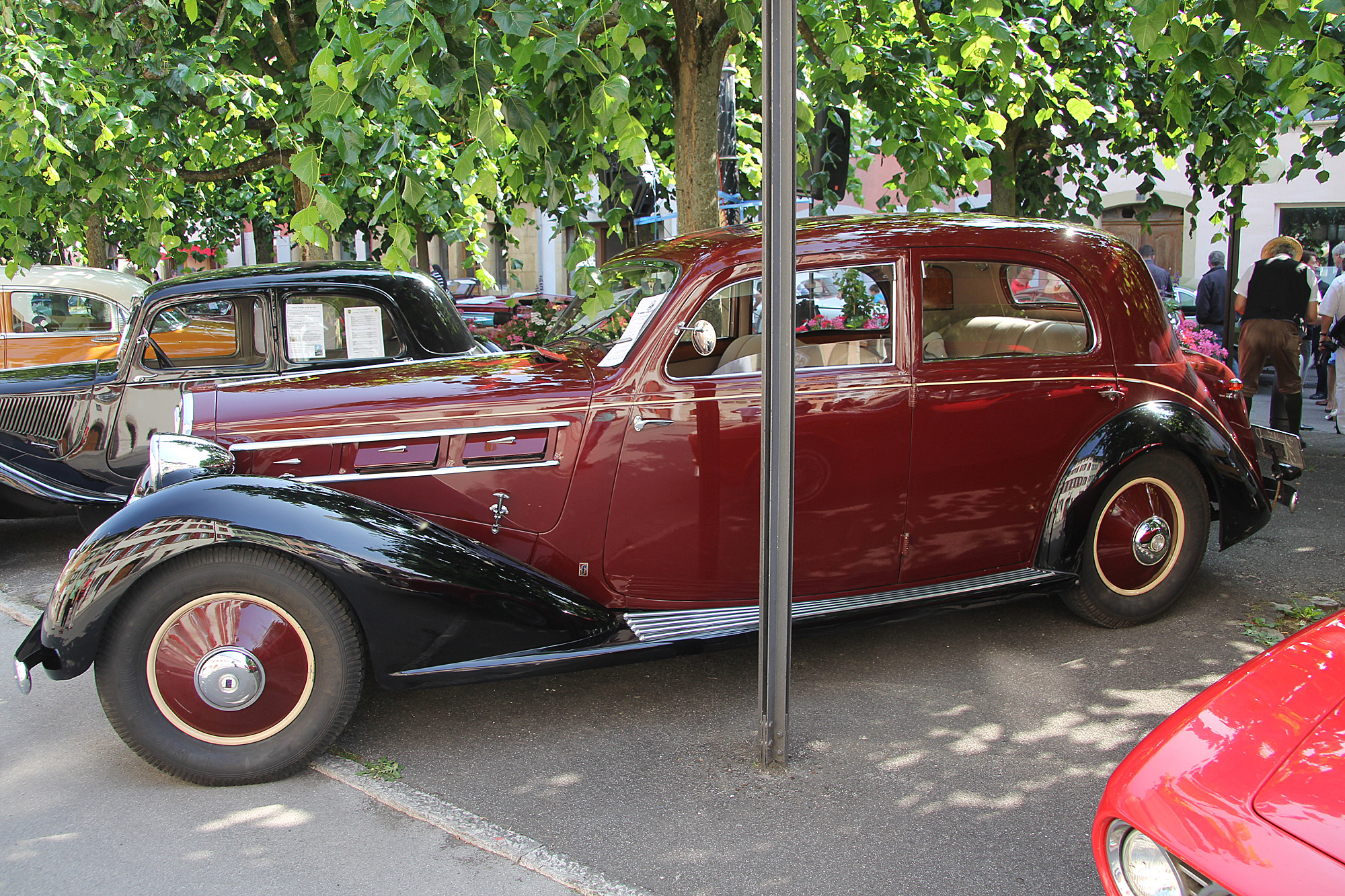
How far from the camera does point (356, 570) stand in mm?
3135

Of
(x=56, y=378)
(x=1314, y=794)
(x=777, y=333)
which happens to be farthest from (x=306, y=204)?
(x=1314, y=794)

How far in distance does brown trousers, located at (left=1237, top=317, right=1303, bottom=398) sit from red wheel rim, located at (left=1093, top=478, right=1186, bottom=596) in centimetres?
449

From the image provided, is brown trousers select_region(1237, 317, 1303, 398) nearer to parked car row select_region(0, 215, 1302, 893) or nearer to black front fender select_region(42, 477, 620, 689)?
parked car row select_region(0, 215, 1302, 893)

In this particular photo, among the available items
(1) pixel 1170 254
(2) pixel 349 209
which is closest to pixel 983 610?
(2) pixel 349 209

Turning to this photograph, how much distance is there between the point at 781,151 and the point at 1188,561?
293 centimetres

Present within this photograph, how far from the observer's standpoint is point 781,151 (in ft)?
9.36

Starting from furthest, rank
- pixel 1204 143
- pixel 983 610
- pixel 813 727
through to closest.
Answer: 1. pixel 1204 143
2. pixel 983 610
3. pixel 813 727

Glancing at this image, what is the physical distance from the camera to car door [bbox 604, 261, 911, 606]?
3.69m

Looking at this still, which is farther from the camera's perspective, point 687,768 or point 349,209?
point 349,209

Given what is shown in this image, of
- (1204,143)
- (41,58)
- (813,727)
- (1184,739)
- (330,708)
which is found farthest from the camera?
(41,58)

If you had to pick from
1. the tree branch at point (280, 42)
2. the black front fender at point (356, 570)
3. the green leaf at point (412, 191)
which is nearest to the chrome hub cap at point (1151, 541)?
the black front fender at point (356, 570)

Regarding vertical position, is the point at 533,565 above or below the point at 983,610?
above

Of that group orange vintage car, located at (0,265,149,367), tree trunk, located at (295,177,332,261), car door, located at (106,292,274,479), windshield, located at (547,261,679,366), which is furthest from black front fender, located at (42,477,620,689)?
orange vintage car, located at (0,265,149,367)

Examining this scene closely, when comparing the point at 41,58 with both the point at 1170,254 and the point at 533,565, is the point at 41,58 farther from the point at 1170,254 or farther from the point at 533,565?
the point at 1170,254
